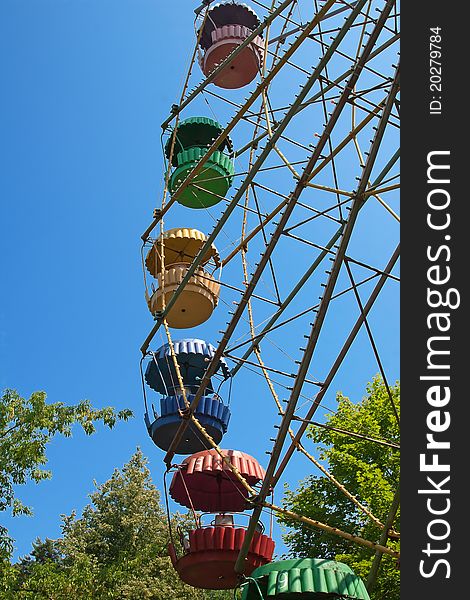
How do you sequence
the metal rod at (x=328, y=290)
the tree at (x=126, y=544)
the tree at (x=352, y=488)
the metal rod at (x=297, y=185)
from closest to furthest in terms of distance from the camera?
the metal rod at (x=328, y=290) < the metal rod at (x=297, y=185) < the tree at (x=352, y=488) < the tree at (x=126, y=544)

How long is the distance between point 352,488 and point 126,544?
12.8 metres

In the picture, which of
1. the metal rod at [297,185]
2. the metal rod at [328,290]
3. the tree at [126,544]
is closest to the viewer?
the metal rod at [328,290]

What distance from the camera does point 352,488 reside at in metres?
20.8

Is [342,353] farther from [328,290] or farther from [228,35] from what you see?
[228,35]

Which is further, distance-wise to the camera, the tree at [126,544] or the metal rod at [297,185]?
the tree at [126,544]

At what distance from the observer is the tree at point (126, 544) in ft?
88.2

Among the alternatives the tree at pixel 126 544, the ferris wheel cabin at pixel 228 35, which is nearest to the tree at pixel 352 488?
the tree at pixel 126 544

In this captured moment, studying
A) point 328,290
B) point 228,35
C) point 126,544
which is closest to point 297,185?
point 328,290

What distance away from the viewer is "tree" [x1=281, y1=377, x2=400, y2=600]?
1936cm

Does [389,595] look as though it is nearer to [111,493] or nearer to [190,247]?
[190,247]

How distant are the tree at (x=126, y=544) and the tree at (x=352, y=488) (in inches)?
223

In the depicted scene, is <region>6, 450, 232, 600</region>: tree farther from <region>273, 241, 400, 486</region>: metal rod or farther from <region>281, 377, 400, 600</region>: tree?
<region>273, 241, 400, 486</region>: metal rod

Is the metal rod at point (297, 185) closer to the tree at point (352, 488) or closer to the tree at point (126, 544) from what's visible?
the tree at point (352, 488)

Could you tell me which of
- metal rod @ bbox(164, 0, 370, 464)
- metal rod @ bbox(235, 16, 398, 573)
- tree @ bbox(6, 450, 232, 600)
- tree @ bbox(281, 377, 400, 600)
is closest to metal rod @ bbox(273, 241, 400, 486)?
metal rod @ bbox(235, 16, 398, 573)
